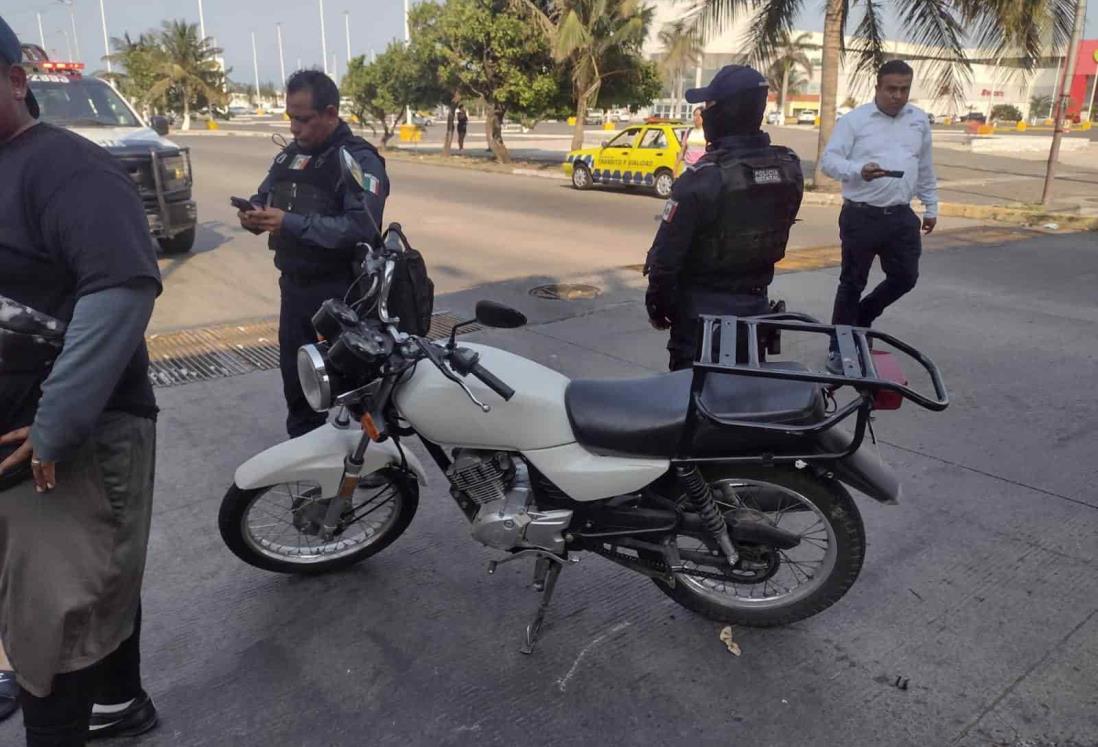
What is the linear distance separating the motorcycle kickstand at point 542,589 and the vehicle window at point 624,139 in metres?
16.3

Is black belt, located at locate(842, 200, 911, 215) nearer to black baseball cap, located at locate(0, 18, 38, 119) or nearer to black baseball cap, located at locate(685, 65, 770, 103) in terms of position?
black baseball cap, located at locate(685, 65, 770, 103)

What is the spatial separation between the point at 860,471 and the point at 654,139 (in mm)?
15801

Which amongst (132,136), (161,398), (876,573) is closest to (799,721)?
(876,573)

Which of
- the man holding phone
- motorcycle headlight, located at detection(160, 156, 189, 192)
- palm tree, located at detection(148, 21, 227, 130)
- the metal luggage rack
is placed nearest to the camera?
the metal luggage rack

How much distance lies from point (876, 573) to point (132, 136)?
8876mm

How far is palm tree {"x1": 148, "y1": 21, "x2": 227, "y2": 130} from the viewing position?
52188 millimetres

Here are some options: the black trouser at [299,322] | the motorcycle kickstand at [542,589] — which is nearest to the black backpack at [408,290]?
the black trouser at [299,322]

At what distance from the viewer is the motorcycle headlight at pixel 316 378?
8.13 feet

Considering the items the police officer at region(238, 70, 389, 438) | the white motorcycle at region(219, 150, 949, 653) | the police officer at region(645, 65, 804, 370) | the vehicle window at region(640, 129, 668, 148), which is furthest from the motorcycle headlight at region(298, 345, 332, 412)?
the vehicle window at region(640, 129, 668, 148)

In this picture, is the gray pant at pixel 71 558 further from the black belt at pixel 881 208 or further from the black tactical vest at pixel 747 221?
the black belt at pixel 881 208

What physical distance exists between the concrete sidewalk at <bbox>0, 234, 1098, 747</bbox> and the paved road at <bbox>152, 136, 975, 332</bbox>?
167 inches

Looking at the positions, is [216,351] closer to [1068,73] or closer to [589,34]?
[1068,73]

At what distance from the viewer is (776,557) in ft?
9.21

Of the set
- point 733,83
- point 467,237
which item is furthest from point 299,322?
point 467,237
